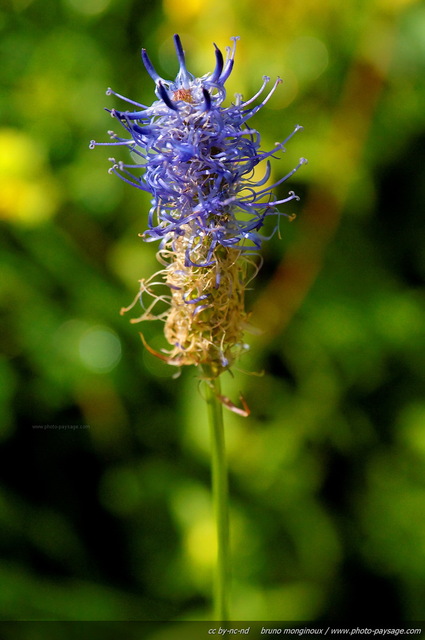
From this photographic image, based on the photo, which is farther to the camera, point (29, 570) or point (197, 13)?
point (29, 570)

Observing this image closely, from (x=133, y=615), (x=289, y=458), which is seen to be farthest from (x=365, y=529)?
(x=133, y=615)

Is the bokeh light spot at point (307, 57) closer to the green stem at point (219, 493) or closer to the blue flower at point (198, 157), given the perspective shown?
the blue flower at point (198, 157)

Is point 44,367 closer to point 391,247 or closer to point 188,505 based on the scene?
point 188,505

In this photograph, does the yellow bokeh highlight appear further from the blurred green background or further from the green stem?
the green stem

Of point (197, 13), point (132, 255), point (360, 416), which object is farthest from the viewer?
point (360, 416)

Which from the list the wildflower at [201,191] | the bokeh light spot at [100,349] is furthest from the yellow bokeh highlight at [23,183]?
the wildflower at [201,191]

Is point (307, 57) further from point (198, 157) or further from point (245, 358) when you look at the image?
point (198, 157)
